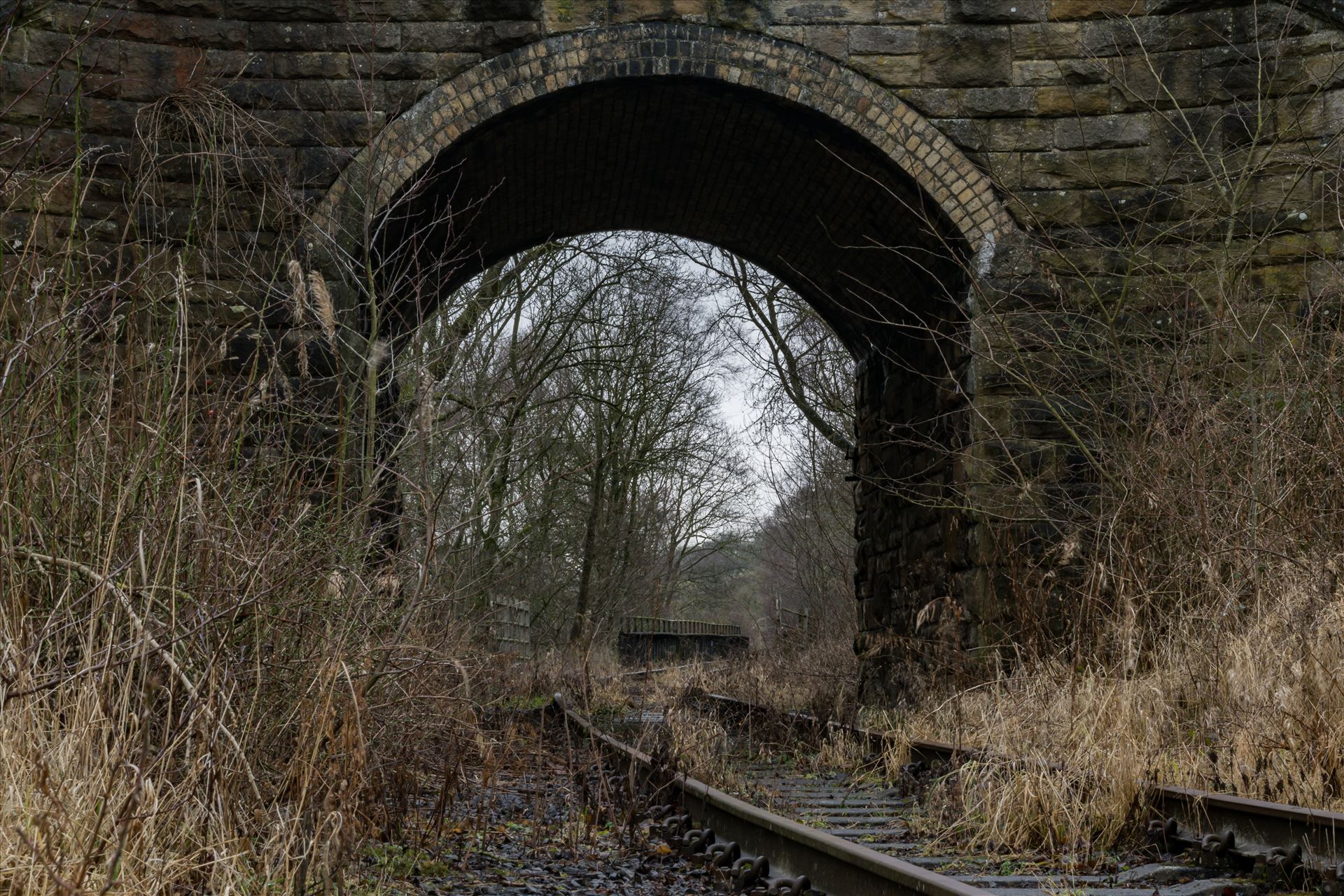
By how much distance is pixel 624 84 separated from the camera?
9430mm

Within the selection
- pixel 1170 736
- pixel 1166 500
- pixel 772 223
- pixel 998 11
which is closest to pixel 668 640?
pixel 772 223

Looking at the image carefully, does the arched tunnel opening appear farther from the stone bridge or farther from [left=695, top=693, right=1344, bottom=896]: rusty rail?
[left=695, top=693, right=1344, bottom=896]: rusty rail

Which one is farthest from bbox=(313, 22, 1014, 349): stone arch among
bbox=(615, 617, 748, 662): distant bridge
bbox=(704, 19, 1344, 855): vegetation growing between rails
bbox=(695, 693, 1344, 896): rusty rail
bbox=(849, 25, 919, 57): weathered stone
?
bbox=(615, 617, 748, 662): distant bridge

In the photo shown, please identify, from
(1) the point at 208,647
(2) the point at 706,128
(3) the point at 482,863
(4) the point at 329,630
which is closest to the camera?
(1) the point at 208,647

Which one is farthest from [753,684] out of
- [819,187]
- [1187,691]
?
[1187,691]

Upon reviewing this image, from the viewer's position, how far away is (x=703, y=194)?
12062 millimetres

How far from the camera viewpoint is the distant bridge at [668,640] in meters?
25.4

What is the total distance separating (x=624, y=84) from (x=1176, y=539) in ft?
17.3

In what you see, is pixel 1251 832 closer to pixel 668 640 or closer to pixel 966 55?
pixel 966 55

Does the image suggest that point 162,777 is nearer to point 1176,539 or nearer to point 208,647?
point 208,647

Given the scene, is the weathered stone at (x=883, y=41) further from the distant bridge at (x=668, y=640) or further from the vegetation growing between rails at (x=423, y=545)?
the distant bridge at (x=668, y=640)

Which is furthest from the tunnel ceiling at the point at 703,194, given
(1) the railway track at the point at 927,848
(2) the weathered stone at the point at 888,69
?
(1) the railway track at the point at 927,848

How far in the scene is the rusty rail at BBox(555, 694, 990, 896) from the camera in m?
3.49

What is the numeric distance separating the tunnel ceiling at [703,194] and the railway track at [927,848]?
4.31m
